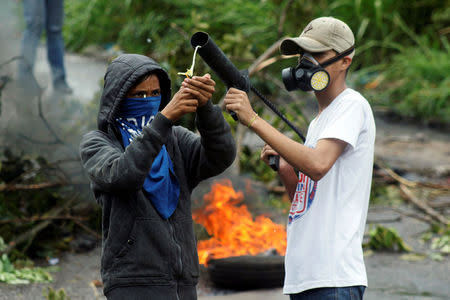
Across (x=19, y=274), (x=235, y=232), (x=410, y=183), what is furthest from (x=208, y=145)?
(x=410, y=183)

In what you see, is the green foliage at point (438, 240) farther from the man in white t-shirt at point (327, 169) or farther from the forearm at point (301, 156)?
the forearm at point (301, 156)

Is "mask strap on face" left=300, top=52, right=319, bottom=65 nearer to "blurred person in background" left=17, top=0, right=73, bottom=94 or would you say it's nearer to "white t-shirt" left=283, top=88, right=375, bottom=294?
"white t-shirt" left=283, top=88, right=375, bottom=294

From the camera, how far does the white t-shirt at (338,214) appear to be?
2.39 meters

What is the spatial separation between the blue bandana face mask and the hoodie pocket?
0.07 metres

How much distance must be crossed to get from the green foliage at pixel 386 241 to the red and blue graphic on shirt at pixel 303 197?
3432mm

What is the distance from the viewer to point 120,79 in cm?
→ 252

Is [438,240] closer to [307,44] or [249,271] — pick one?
[249,271]

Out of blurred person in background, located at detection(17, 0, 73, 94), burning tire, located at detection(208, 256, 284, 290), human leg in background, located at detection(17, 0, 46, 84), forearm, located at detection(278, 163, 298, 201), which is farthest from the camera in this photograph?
blurred person in background, located at detection(17, 0, 73, 94)

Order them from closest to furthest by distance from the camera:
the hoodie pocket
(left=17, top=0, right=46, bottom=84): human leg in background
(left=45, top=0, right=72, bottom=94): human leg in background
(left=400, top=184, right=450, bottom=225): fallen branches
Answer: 1. the hoodie pocket
2. (left=17, top=0, right=46, bottom=84): human leg in background
3. (left=400, top=184, right=450, bottom=225): fallen branches
4. (left=45, top=0, right=72, bottom=94): human leg in background

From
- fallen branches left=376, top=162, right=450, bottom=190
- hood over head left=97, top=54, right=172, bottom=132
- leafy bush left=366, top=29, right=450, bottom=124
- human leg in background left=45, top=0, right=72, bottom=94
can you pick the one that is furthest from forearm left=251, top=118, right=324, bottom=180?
leafy bush left=366, top=29, right=450, bottom=124

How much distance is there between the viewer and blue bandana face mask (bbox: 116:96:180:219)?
98.2 inches

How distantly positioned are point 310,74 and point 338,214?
562mm

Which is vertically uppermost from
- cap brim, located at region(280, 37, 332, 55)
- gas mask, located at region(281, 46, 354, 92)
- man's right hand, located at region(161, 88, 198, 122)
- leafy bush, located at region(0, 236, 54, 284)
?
cap brim, located at region(280, 37, 332, 55)

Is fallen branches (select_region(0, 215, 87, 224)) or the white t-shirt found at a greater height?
the white t-shirt
